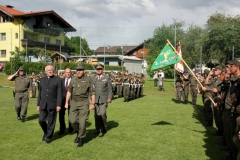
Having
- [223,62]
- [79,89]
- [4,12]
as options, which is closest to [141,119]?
[79,89]

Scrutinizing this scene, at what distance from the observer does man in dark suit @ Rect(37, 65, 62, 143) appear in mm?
7566

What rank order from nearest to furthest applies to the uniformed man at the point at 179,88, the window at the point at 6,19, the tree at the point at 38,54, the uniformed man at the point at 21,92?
the uniformed man at the point at 21,92 < the uniformed man at the point at 179,88 < the tree at the point at 38,54 < the window at the point at 6,19

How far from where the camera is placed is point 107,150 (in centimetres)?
683

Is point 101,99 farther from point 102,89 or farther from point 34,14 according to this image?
point 34,14

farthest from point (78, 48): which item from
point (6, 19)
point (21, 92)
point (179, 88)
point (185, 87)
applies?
point (21, 92)

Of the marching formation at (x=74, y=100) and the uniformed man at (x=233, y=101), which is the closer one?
the uniformed man at (x=233, y=101)

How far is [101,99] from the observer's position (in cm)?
870

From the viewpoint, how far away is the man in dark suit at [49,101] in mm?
7566

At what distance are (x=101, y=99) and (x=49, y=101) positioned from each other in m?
1.74

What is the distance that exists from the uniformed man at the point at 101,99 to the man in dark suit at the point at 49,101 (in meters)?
1.41

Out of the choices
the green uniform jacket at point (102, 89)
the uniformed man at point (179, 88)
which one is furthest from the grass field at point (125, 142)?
the uniformed man at point (179, 88)

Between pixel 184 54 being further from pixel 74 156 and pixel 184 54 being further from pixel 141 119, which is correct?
pixel 74 156

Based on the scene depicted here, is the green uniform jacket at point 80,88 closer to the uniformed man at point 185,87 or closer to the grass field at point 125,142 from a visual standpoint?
the grass field at point 125,142

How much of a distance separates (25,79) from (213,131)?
6.94m
